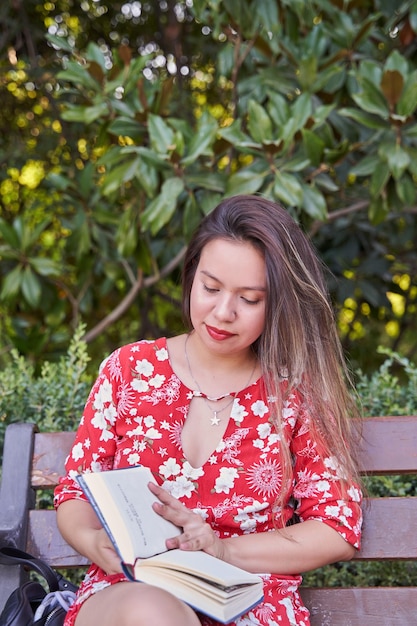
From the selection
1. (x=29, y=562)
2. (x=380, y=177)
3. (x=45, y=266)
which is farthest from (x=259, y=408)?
(x=45, y=266)

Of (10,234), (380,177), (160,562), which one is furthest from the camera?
(10,234)

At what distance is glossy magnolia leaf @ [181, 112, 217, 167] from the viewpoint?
10.7 ft

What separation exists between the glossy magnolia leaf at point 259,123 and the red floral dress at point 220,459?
3.90ft

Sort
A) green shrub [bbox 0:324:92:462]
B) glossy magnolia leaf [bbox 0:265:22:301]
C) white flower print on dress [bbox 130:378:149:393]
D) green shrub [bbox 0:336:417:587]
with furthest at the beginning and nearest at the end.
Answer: glossy magnolia leaf [bbox 0:265:22:301], green shrub [bbox 0:324:92:462], green shrub [bbox 0:336:417:587], white flower print on dress [bbox 130:378:149:393]

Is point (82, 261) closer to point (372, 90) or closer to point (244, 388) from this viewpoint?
point (372, 90)

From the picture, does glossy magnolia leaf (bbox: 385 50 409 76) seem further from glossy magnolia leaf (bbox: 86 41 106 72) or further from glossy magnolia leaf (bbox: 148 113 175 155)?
glossy magnolia leaf (bbox: 86 41 106 72)

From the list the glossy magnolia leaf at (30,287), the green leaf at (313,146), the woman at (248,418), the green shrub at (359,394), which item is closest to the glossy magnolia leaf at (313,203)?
the green leaf at (313,146)

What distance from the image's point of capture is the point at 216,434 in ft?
7.56

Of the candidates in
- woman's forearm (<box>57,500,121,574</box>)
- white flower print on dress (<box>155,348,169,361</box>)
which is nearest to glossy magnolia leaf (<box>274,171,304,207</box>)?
white flower print on dress (<box>155,348,169,361</box>)

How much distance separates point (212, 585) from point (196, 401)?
2.11 feet

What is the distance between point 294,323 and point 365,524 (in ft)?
1.94

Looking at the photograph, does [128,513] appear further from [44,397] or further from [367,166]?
[367,166]

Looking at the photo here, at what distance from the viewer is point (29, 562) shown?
222 cm

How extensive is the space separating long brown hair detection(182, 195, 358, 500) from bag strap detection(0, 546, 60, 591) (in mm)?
651
